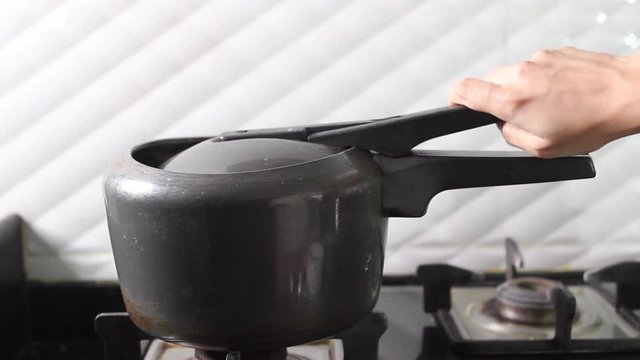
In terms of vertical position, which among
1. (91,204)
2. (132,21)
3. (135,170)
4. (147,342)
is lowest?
(147,342)

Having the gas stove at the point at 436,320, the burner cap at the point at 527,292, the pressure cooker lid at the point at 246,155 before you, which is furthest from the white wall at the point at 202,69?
the pressure cooker lid at the point at 246,155

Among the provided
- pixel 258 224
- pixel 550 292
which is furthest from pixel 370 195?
pixel 550 292

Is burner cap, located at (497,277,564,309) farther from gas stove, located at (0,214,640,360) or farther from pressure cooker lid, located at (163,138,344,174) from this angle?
pressure cooker lid, located at (163,138,344,174)

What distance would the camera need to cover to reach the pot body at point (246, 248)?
47cm

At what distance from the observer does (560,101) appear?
20.6 inches

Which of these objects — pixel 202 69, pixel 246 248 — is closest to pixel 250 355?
pixel 246 248

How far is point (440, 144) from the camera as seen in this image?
2.89 feet

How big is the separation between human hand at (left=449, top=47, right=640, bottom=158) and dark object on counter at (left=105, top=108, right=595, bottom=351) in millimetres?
21

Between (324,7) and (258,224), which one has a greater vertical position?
(324,7)

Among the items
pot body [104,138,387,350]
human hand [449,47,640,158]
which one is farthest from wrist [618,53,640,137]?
pot body [104,138,387,350]

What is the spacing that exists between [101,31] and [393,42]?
33 centimetres

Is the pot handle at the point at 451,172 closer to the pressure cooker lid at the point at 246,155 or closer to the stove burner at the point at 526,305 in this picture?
the pressure cooker lid at the point at 246,155

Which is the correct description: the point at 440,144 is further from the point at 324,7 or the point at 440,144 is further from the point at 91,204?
the point at 91,204

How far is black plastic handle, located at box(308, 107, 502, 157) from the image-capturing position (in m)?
0.53
